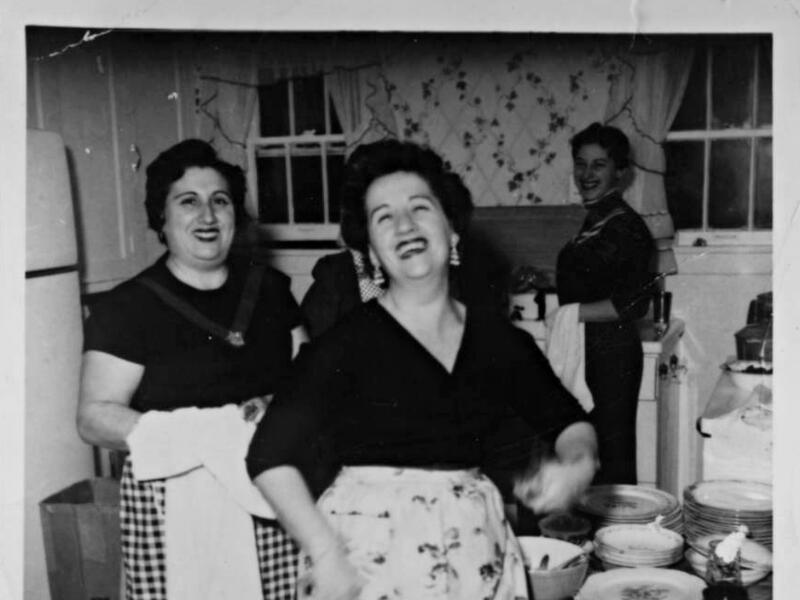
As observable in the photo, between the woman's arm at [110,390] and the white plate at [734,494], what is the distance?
2.33 ft

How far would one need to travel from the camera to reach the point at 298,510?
0.73 metres

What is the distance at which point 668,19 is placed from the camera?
83 cm

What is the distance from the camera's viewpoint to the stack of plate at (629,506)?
909mm

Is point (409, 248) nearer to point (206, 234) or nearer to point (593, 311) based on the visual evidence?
point (206, 234)

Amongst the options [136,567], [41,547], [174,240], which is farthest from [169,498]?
[174,240]

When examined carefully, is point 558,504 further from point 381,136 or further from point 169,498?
point 381,136

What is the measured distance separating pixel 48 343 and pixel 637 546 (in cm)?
74

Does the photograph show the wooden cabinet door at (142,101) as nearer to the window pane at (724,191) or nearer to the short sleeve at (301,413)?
the short sleeve at (301,413)

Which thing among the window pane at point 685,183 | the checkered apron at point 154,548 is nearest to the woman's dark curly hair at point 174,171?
the checkered apron at point 154,548

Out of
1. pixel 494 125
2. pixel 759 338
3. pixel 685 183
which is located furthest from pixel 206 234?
pixel 685 183

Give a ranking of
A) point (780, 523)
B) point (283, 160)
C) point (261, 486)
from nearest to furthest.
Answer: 1. point (261, 486)
2. point (780, 523)
3. point (283, 160)

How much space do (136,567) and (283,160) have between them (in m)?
0.84

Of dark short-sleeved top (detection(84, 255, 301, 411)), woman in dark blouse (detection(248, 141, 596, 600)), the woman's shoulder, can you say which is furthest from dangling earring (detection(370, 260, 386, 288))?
dark short-sleeved top (detection(84, 255, 301, 411))

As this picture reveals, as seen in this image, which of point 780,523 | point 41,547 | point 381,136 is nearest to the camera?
point 780,523
